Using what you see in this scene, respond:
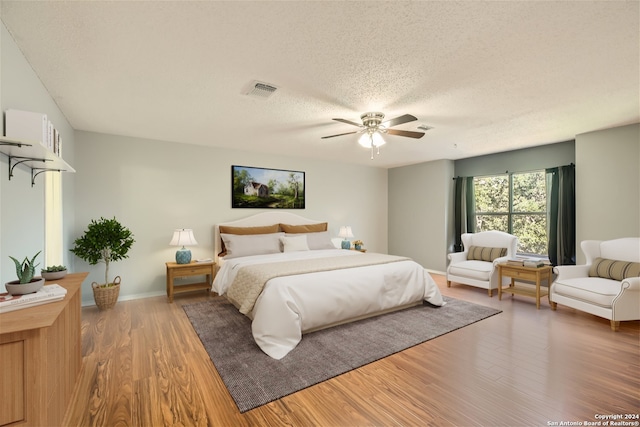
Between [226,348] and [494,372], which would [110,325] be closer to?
[226,348]

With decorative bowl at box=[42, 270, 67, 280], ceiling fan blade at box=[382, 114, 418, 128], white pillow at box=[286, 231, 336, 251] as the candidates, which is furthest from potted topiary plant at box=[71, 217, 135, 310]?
ceiling fan blade at box=[382, 114, 418, 128]

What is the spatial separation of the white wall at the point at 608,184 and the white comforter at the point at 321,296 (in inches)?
95.9

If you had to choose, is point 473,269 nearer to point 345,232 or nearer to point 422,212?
point 422,212

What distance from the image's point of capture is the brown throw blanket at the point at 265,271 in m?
3.04

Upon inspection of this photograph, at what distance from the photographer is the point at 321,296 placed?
3055 millimetres

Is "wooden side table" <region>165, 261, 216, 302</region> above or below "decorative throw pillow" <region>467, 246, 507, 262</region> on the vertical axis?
below

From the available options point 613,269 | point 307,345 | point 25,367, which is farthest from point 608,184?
point 25,367

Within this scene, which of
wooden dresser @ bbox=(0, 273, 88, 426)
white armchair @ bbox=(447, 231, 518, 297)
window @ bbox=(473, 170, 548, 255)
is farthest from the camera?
window @ bbox=(473, 170, 548, 255)

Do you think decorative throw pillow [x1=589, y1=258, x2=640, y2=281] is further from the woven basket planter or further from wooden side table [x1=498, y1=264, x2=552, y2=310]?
the woven basket planter

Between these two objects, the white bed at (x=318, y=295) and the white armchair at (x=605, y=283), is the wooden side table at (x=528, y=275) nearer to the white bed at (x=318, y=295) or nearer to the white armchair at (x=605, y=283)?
the white armchair at (x=605, y=283)

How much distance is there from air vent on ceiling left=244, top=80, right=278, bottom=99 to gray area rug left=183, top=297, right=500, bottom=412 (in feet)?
7.83

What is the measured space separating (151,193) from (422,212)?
5.23 metres

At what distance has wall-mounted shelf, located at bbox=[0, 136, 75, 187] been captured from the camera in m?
1.63

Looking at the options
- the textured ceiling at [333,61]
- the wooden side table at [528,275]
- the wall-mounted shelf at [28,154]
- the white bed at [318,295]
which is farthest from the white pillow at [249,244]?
the wooden side table at [528,275]
